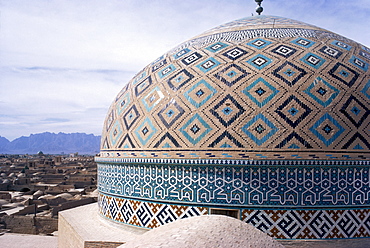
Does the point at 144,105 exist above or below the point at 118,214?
above

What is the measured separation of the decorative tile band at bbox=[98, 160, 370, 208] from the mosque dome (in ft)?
0.04

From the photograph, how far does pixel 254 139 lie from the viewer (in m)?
4.05

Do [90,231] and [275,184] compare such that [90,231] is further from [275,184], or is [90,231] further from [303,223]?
[303,223]

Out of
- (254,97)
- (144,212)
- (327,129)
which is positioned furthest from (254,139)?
(144,212)

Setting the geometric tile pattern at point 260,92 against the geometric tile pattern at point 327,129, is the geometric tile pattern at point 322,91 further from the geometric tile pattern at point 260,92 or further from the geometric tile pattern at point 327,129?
the geometric tile pattern at point 260,92

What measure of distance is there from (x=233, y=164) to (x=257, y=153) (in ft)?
0.99

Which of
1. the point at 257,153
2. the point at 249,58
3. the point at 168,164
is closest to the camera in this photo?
the point at 257,153

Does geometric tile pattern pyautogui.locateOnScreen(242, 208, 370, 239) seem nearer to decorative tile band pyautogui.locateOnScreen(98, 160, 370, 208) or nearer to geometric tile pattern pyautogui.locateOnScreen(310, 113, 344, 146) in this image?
decorative tile band pyautogui.locateOnScreen(98, 160, 370, 208)

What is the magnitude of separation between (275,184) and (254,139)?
56 cm

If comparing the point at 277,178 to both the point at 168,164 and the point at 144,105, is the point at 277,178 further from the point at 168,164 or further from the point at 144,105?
the point at 144,105

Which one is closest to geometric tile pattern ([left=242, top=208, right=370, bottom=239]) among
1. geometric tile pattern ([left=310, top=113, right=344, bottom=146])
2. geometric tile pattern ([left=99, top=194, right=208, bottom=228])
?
geometric tile pattern ([left=99, top=194, right=208, bottom=228])

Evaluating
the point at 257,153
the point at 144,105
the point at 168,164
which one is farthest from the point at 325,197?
the point at 144,105

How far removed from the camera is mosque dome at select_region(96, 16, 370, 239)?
4.00 metres

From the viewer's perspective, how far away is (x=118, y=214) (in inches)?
194
